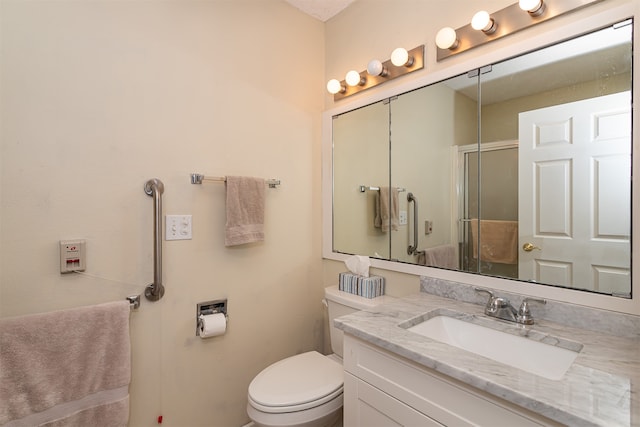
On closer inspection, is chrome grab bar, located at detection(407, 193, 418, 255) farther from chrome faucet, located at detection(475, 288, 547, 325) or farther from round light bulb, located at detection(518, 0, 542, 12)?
round light bulb, located at detection(518, 0, 542, 12)

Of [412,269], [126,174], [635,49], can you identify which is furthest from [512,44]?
[126,174]

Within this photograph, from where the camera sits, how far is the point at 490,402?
31.1 inches

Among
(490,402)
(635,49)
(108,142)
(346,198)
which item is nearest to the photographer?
(490,402)

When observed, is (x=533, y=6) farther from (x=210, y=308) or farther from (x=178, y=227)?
(x=210, y=308)

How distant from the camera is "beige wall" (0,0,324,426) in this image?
46.0 inches

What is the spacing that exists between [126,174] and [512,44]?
1.66 meters

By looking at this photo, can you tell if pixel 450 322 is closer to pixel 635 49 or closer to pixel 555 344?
pixel 555 344

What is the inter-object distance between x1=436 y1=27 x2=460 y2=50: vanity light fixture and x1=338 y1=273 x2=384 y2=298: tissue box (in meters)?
1.14

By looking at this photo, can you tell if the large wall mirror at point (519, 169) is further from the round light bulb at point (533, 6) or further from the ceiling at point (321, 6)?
the ceiling at point (321, 6)

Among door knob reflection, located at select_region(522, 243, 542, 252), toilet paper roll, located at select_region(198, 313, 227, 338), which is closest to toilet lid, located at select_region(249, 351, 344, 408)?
toilet paper roll, located at select_region(198, 313, 227, 338)

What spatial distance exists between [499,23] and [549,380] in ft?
4.17

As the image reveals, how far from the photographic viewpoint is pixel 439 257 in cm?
149

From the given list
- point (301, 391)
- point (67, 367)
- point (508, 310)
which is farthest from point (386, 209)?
point (67, 367)

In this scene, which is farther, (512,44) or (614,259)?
(512,44)
